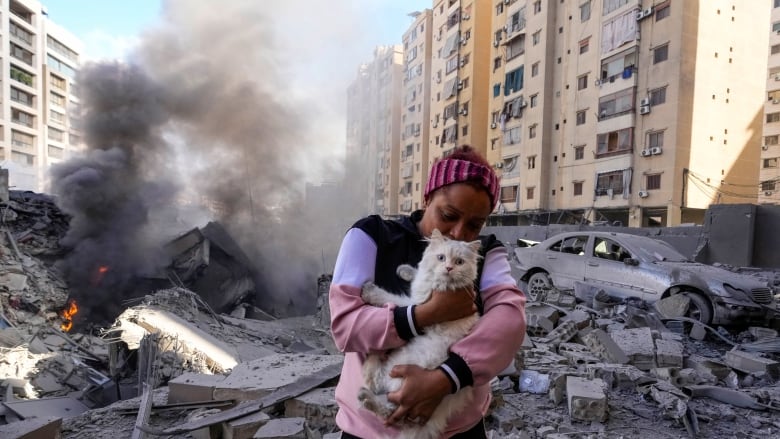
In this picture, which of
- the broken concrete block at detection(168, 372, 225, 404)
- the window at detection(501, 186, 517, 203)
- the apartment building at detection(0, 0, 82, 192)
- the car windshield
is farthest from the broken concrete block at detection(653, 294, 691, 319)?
the apartment building at detection(0, 0, 82, 192)

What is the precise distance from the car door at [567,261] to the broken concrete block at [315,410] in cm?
595

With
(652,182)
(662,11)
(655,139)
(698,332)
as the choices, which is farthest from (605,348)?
(662,11)

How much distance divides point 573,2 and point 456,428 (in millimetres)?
29871

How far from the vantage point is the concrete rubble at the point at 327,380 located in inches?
114

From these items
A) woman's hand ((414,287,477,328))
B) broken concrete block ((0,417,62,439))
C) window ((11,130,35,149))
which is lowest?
broken concrete block ((0,417,62,439))

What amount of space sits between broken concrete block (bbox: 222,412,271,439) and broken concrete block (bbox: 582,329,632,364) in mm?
3430

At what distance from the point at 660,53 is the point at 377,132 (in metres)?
33.2

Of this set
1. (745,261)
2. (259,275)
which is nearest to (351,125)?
(259,275)

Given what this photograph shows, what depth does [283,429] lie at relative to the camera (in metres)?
2.58

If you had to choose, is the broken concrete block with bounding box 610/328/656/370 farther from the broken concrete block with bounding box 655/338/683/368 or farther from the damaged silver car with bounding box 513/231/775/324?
the damaged silver car with bounding box 513/231/775/324

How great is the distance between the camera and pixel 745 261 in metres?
10.9

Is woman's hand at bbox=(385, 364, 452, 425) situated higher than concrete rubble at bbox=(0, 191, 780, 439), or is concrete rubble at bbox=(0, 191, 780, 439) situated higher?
woman's hand at bbox=(385, 364, 452, 425)

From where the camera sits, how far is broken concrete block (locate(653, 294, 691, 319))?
19.0ft

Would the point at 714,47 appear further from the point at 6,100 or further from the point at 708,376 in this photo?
the point at 6,100
